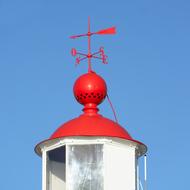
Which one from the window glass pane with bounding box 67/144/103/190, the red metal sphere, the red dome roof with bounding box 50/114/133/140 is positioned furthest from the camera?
the red metal sphere

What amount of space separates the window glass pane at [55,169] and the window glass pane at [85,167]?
2.47ft

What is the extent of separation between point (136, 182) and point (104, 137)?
1.69 metres

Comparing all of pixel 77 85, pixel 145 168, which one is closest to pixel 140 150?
pixel 145 168

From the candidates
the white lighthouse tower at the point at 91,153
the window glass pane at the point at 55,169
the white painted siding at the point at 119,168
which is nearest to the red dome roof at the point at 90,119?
the white lighthouse tower at the point at 91,153

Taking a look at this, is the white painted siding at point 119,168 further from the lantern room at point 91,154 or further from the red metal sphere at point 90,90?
the red metal sphere at point 90,90

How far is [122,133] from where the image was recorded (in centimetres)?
3347

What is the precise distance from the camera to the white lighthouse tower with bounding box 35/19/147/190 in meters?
32.7

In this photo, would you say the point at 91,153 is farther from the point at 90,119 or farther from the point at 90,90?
the point at 90,90

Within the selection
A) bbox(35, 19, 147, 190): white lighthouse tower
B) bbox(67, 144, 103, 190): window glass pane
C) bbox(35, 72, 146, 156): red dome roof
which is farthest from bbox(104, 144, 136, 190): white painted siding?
bbox(35, 72, 146, 156): red dome roof

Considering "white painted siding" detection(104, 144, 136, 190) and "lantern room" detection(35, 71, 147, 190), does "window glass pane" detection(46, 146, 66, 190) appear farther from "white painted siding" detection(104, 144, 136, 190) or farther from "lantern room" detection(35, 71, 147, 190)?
"white painted siding" detection(104, 144, 136, 190)

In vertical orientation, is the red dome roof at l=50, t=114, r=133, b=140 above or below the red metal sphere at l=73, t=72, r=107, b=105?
below

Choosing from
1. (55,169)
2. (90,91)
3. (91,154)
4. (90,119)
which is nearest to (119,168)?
(91,154)

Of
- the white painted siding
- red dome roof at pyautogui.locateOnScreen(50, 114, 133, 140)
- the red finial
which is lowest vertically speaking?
the white painted siding

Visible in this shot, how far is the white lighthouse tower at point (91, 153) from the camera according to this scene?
32688 mm
